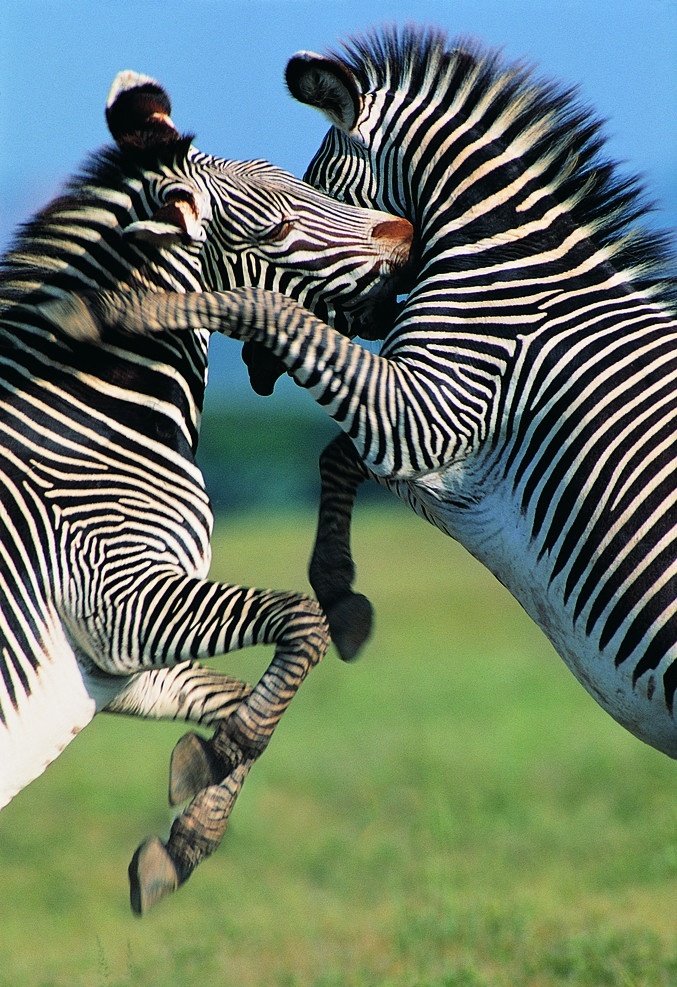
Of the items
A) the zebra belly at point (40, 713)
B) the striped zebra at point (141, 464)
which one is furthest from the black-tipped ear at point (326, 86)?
the zebra belly at point (40, 713)

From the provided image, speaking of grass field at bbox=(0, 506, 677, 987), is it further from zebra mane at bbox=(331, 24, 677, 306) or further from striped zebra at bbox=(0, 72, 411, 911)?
zebra mane at bbox=(331, 24, 677, 306)

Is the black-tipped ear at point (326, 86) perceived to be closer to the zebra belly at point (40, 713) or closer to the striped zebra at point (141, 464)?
the striped zebra at point (141, 464)

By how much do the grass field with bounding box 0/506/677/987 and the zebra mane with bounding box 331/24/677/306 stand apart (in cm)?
321

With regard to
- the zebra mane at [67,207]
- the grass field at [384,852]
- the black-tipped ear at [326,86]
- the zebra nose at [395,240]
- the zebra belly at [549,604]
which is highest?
the black-tipped ear at [326,86]

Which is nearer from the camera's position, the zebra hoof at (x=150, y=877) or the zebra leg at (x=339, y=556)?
the zebra hoof at (x=150, y=877)

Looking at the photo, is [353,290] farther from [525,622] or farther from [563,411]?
[525,622]

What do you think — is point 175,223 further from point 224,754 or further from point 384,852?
point 384,852

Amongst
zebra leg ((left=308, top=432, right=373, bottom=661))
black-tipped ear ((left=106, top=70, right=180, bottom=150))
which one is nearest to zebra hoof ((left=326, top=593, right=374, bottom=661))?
zebra leg ((left=308, top=432, right=373, bottom=661))

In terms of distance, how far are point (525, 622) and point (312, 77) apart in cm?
2106

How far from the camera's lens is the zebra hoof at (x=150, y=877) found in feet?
14.5

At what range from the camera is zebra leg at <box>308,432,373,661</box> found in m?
4.75

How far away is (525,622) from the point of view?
25016mm

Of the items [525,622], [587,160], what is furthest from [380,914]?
[525,622]

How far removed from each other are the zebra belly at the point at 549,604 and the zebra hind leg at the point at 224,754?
74cm
